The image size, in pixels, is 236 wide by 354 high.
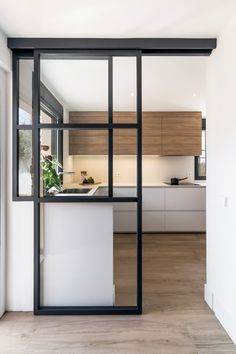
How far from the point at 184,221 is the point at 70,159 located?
257 centimetres

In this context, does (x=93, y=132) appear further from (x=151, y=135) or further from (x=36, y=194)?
(x=151, y=135)

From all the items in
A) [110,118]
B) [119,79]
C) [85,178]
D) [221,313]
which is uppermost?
[119,79]

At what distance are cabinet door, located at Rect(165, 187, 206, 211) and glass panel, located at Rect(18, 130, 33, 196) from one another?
3.38 meters

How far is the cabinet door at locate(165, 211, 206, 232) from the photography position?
18.6ft

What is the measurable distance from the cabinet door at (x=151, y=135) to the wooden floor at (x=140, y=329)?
300 centimetres

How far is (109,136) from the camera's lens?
2672 millimetres

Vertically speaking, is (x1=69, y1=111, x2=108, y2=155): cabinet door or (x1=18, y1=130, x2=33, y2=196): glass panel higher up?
(x1=69, y1=111, x2=108, y2=155): cabinet door

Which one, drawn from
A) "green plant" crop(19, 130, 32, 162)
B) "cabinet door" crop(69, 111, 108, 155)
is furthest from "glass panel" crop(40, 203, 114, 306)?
"cabinet door" crop(69, 111, 108, 155)

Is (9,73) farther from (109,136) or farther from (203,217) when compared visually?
(203,217)

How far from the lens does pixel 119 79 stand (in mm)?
2771

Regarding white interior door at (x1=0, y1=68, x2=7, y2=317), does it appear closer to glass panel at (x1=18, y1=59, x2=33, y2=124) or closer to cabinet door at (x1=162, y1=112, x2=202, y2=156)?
glass panel at (x1=18, y1=59, x2=33, y2=124)

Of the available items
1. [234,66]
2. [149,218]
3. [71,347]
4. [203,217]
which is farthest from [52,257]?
[203,217]

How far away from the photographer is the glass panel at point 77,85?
8.89ft

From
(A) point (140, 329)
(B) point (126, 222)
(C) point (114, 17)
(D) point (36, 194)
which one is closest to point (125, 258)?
(B) point (126, 222)
